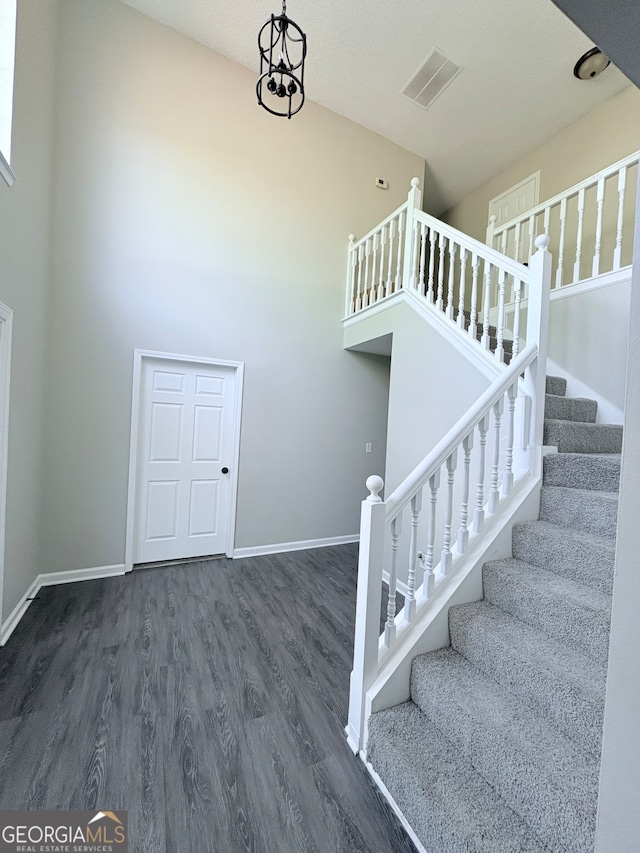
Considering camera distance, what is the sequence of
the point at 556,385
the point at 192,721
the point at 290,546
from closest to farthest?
1. the point at 192,721
2. the point at 556,385
3. the point at 290,546

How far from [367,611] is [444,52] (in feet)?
15.3

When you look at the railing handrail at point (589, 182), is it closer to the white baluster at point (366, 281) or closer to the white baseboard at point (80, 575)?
the white baluster at point (366, 281)

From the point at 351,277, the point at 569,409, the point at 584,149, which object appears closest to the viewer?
the point at 569,409

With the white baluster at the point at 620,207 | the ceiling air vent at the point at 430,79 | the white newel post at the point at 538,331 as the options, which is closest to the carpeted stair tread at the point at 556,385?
the white newel post at the point at 538,331

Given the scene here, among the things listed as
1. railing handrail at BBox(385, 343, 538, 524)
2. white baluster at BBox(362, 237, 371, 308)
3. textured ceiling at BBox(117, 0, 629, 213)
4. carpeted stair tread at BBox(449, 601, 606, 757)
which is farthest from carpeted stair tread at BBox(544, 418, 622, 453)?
textured ceiling at BBox(117, 0, 629, 213)

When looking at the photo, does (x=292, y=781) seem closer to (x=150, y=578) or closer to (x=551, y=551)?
(x=551, y=551)

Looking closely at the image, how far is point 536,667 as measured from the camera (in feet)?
4.26

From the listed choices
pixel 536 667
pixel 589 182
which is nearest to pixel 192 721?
pixel 536 667

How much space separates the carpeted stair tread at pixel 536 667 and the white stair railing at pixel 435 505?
0.20 meters

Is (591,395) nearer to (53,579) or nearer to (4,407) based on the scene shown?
(4,407)

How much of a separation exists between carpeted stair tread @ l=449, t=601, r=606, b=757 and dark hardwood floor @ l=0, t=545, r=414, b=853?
0.65 metres

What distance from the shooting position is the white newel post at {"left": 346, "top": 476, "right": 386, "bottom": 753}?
1.48 metres

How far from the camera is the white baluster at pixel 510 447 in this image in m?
1.94

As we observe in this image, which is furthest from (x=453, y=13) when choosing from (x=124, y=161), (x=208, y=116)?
(x=124, y=161)
